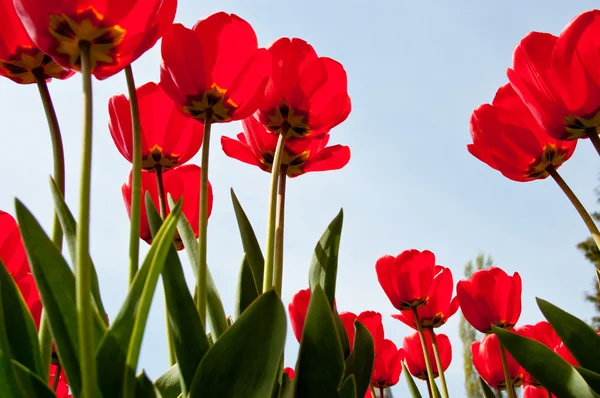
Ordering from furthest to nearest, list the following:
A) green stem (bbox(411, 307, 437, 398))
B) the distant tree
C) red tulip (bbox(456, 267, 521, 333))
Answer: the distant tree → red tulip (bbox(456, 267, 521, 333)) → green stem (bbox(411, 307, 437, 398))

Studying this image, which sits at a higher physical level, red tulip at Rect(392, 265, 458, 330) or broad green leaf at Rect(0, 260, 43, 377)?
red tulip at Rect(392, 265, 458, 330)

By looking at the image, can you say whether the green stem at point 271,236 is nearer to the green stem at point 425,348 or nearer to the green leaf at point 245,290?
the green leaf at point 245,290

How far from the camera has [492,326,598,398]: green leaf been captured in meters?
0.78

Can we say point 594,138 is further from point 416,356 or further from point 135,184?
point 416,356

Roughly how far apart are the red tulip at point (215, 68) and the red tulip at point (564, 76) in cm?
37

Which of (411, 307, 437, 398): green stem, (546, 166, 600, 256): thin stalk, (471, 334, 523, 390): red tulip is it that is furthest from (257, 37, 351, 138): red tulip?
(471, 334, 523, 390): red tulip

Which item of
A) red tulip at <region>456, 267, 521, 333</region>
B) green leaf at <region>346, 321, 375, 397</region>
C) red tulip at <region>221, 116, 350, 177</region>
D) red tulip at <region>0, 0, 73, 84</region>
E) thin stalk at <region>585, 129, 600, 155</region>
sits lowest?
green leaf at <region>346, 321, 375, 397</region>

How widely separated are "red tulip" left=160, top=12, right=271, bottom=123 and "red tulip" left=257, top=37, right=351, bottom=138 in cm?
7

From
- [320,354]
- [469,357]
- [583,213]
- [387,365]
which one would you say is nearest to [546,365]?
[583,213]

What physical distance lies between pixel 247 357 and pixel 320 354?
0.09 m

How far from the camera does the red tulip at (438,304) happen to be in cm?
166

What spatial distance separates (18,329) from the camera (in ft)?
2.08

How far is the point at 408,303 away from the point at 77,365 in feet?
3.50

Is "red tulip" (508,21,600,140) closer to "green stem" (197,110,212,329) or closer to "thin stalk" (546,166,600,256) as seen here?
"thin stalk" (546,166,600,256)
